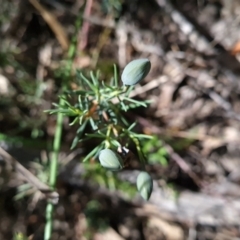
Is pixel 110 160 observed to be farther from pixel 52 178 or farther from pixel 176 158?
pixel 176 158

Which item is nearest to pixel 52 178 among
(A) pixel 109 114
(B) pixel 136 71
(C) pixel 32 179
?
(C) pixel 32 179

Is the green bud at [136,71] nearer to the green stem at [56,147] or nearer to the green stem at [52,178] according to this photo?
the green stem at [56,147]

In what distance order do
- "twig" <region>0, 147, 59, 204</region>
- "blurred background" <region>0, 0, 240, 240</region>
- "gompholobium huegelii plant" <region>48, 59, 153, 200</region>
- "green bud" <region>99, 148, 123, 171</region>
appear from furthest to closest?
"blurred background" <region>0, 0, 240, 240</region> < "twig" <region>0, 147, 59, 204</region> < "gompholobium huegelii plant" <region>48, 59, 153, 200</region> < "green bud" <region>99, 148, 123, 171</region>

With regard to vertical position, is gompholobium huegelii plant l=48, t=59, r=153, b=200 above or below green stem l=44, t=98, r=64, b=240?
above

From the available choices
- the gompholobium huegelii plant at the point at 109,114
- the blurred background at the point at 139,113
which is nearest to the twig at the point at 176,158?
the blurred background at the point at 139,113

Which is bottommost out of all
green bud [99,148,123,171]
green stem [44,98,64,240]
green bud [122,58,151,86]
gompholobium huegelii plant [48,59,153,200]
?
green stem [44,98,64,240]

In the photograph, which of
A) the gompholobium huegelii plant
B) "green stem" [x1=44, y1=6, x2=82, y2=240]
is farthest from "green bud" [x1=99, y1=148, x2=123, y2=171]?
"green stem" [x1=44, y1=6, x2=82, y2=240]

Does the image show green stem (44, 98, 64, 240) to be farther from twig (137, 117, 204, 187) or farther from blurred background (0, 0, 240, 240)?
twig (137, 117, 204, 187)

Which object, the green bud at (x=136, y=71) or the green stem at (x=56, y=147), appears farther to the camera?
the green stem at (x=56, y=147)

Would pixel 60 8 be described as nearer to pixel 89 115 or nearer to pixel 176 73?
pixel 176 73
